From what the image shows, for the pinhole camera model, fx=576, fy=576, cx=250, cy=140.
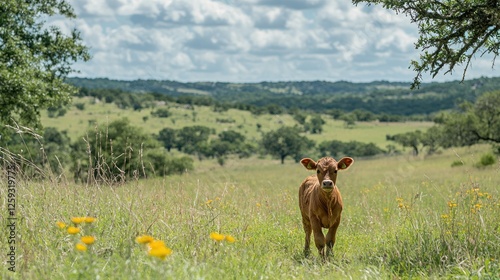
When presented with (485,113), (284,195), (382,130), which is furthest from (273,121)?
(284,195)

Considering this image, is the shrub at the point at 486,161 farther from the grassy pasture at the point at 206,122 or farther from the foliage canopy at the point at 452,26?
the grassy pasture at the point at 206,122

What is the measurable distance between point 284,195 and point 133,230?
6.45 metres

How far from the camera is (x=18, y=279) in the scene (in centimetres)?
607

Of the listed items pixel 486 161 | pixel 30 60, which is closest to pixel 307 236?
pixel 30 60

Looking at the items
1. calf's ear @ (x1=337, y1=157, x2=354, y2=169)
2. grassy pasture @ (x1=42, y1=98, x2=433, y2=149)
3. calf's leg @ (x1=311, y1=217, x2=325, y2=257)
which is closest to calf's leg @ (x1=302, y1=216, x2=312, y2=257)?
calf's leg @ (x1=311, y1=217, x2=325, y2=257)

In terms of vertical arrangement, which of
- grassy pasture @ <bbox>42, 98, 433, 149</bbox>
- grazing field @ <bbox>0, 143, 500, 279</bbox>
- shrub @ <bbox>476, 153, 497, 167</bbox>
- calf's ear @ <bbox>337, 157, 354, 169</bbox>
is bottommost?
grassy pasture @ <bbox>42, 98, 433, 149</bbox>

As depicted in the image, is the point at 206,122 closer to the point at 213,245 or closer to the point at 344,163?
the point at 344,163

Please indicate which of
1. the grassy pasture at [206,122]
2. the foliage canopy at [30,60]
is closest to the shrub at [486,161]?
the foliage canopy at [30,60]

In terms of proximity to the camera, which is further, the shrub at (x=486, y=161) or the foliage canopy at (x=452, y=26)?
the shrub at (x=486, y=161)

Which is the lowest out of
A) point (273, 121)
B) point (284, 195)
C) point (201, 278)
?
point (273, 121)

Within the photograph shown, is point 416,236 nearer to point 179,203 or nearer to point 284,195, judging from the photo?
point 179,203

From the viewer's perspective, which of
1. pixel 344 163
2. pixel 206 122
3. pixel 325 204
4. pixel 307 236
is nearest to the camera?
pixel 325 204

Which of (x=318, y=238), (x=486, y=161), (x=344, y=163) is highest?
(x=344, y=163)

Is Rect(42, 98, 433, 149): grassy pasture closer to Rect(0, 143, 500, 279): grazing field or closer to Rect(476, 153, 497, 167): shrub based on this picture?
Rect(476, 153, 497, 167): shrub
